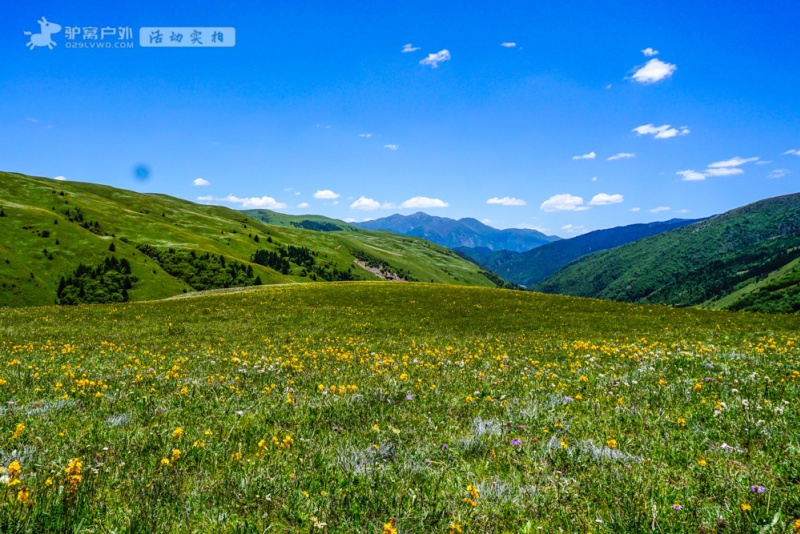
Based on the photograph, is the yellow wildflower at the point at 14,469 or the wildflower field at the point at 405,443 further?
the wildflower field at the point at 405,443

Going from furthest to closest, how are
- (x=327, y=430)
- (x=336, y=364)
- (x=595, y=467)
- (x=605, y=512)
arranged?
(x=336, y=364) → (x=327, y=430) → (x=595, y=467) → (x=605, y=512)

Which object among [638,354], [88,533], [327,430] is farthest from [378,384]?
[638,354]

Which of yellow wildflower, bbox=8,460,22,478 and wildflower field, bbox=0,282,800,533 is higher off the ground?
yellow wildflower, bbox=8,460,22,478

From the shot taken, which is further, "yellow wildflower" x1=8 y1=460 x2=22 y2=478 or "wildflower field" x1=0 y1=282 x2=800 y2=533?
"wildflower field" x1=0 y1=282 x2=800 y2=533

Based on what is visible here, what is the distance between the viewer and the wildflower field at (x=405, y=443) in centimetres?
412

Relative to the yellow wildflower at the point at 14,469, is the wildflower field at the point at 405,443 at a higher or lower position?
lower

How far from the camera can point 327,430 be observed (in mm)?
6809

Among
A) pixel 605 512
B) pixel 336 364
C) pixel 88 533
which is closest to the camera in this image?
pixel 88 533

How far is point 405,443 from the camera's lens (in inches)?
245

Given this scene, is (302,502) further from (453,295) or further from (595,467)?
(453,295)

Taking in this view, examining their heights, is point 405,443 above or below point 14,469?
below

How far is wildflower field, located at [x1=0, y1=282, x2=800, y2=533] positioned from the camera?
4117 mm

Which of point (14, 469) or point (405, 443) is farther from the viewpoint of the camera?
point (405, 443)

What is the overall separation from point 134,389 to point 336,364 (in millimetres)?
5600
